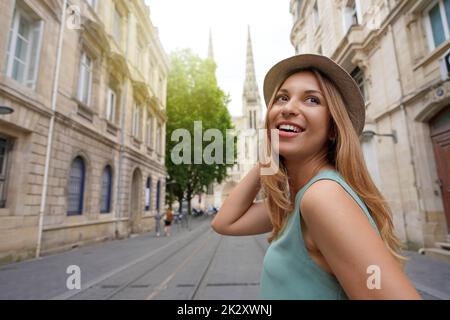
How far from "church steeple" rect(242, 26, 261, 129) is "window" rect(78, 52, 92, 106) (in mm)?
51320

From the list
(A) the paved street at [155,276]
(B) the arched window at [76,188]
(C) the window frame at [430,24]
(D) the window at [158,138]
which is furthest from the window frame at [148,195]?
(C) the window frame at [430,24]

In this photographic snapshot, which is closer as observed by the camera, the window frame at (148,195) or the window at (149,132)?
the window frame at (148,195)

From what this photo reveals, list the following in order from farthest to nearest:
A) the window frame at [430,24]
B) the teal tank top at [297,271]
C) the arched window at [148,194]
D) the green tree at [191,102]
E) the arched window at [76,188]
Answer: the green tree at [191,102] < the arched window at [148,194] < the arched window at [76,188] < the window frame at [430,24] < the teal tank top at [297,271]

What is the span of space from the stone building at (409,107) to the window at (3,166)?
11.0 m

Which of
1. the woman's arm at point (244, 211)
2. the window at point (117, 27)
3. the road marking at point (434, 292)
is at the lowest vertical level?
the road marking at point (434, 292)

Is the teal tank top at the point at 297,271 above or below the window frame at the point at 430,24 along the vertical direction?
below

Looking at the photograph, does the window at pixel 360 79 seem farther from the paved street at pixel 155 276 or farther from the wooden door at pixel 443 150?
the paved street at pixel 155 276

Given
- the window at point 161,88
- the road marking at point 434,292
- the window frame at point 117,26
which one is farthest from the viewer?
the window at point 161,88

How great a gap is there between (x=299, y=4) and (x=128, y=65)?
1229 cm

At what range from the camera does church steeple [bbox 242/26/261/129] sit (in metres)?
65.1

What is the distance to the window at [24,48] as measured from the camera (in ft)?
22.4

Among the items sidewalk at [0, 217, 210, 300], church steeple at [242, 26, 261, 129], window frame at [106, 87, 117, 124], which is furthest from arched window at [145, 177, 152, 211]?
church steeple at [242, 26, 261, 129]

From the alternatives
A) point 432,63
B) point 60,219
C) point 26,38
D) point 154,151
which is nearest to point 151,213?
point 154,151

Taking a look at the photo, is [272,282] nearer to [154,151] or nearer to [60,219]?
[60,219]
